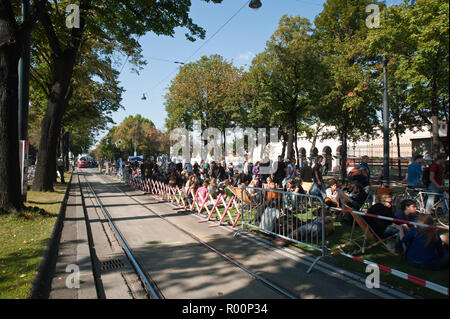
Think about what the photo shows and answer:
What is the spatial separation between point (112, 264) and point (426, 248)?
17.0 feet

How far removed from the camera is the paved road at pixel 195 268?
13.5 feet

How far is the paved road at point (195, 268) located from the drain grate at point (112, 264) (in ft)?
0.18

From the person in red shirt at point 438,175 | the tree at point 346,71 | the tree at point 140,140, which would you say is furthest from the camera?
the tree at point 140,140

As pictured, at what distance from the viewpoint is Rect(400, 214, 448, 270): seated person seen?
4.28 meters

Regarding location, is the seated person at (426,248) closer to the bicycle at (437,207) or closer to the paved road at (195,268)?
the paved road at (195,268)

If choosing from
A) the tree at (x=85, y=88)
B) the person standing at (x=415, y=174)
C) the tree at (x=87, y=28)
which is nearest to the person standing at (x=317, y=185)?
the person standing at (x=415, y=174)

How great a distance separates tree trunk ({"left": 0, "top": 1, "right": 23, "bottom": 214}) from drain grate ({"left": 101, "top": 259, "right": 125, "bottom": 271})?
173 inches

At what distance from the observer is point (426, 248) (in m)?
4.45

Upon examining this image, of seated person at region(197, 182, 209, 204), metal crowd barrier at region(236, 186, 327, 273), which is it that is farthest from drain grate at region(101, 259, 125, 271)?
seated person at region(197, 182, 209, 204)

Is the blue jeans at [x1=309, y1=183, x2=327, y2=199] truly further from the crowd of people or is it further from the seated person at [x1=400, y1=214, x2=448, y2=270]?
the seated person at [x1=400, y1=214, x2=448, y2=270]

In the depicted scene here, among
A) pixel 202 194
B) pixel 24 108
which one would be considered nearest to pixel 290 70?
pixel 202 194

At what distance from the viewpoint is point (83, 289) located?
4.21 metres

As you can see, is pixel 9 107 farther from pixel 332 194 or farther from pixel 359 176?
pixel 359 176
